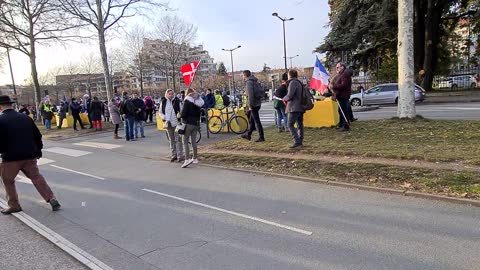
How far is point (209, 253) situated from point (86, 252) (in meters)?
1.49

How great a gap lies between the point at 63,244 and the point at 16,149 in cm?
217

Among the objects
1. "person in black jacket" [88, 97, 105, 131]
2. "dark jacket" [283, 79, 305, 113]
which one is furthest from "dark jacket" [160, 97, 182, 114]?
"person in black jacket" [88, 97, 105, 131]

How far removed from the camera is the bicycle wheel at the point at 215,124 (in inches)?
589

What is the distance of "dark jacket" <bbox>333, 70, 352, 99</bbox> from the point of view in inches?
427

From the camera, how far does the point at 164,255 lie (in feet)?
14.0

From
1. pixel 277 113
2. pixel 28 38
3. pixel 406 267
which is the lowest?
pixel 406 267

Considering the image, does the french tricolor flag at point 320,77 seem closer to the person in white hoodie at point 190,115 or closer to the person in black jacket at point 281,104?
the person in black jacket at point 281,104

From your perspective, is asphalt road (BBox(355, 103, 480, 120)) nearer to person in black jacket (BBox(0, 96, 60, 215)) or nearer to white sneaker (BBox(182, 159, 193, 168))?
white sneaker (BBox(182, 159, 193, 168))

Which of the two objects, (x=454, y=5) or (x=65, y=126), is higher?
(x=454, y=5)

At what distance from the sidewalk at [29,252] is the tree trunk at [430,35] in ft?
94.6

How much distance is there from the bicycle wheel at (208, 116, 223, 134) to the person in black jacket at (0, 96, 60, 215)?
29.5ft

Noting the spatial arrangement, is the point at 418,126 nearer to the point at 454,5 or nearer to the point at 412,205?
the point at 412,205

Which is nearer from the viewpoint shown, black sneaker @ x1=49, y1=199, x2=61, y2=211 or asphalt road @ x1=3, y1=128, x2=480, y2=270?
asphalt road @ x1=3, y1=128, x2=480, y2=270

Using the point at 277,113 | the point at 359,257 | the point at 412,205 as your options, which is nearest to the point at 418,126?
the point at 277,113
